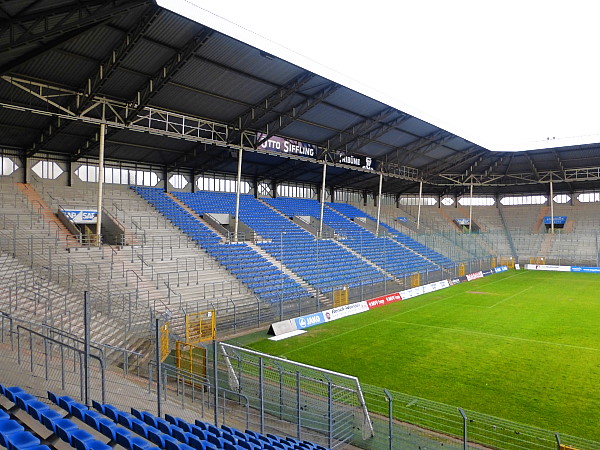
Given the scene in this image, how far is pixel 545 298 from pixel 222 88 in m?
26.4

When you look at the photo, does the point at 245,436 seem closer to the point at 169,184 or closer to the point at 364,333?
the point at 364,333

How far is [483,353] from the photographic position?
1745 cm

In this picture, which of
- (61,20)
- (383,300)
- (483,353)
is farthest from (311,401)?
(383,300)

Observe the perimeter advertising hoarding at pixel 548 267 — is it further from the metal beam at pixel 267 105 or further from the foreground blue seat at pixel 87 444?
the foreground blue seat at pixel 87 444

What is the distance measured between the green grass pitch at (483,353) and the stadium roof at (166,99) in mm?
13394

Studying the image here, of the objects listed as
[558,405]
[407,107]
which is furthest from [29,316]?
[407,107]

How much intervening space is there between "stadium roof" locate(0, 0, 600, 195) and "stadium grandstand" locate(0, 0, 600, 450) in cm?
12

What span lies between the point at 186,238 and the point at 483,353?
19281 mm

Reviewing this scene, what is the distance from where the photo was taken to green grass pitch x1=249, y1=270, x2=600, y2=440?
12.4 meters

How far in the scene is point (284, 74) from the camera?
2327 cm

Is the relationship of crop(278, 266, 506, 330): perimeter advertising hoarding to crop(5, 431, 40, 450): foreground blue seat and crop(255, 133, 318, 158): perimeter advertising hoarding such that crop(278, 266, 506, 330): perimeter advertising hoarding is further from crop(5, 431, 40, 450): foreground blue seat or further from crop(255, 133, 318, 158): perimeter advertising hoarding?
crop(5, 431, 40, 450): foreground blue seat

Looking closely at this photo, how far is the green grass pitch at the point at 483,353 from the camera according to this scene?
12.4m

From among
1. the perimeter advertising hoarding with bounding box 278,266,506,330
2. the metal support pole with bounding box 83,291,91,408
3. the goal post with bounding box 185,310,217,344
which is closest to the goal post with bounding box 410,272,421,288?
the perimeter advertising hoarding with bounding box 278,266,506,330

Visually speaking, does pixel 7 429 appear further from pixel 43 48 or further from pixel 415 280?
pixel 415 280
